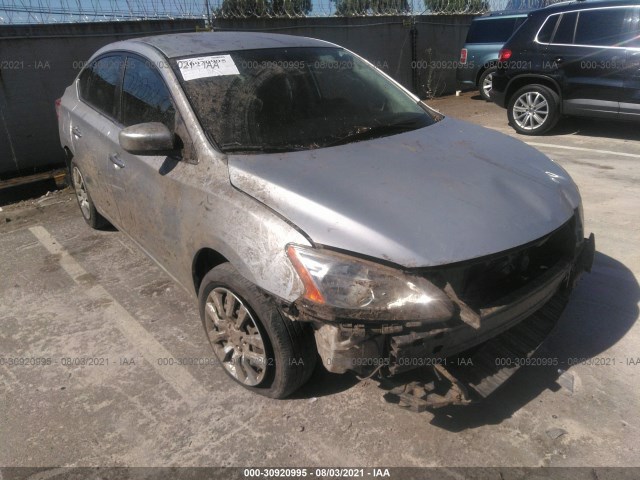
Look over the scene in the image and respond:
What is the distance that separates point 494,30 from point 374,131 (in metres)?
9.22

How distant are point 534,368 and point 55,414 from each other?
2555 millimetres

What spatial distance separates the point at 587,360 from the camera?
2.93 meters

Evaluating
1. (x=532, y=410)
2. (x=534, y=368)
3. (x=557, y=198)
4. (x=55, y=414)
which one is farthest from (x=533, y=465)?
(x=55, y=414)

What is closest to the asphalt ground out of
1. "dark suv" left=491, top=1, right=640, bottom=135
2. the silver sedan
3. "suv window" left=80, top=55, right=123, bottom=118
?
the silver sedan

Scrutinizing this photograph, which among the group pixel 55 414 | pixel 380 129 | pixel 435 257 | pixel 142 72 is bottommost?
pixel 55 414

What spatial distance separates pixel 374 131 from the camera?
3.10m

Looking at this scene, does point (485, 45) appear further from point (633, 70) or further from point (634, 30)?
point (633, 70)

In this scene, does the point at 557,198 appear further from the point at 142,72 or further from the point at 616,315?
the point at 142,72

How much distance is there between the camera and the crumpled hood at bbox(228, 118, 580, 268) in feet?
7.20

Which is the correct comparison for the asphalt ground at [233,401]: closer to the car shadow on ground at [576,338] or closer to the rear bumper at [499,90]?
the car shadow on ground at [576,338]

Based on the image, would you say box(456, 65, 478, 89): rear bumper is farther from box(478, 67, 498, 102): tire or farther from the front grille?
the front grille

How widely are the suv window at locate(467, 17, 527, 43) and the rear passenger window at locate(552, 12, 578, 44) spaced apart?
320 centimetres

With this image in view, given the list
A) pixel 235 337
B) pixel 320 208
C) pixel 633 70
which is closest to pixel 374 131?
pixel 320 208

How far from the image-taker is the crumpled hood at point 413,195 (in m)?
2.20
